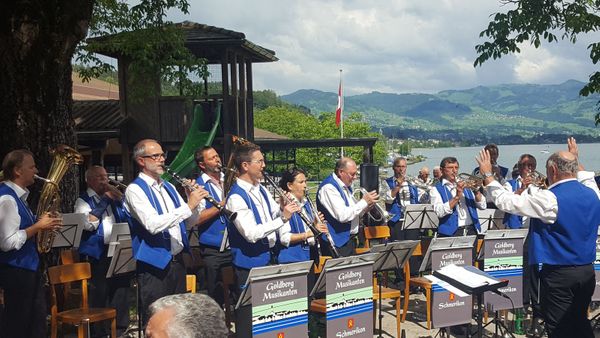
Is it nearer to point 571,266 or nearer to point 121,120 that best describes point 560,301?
point 571,266

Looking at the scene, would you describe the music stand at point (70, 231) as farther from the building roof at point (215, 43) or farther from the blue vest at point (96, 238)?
the building roof at point (215, 43)

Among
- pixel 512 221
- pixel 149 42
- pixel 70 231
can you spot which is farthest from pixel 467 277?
pixel 149 42

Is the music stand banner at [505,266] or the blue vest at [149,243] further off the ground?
the blue vest at [149,243]

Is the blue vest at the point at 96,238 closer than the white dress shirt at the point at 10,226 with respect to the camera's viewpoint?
No

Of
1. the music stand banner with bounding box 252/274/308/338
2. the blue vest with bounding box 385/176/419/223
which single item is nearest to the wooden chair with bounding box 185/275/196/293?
the music stand banner with bounding box 252/274/308/338

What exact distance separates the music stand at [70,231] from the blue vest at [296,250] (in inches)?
89.6

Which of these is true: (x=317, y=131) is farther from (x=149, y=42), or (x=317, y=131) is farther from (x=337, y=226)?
(x=337, y=226)

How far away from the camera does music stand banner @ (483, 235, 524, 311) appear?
730cm

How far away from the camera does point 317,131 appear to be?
91562 mm

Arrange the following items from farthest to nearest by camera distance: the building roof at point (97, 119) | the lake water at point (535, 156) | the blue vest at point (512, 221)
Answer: the building roof at point (97, 119) < the lake water at point (535, 156) < the blue vest at point (512, 221)

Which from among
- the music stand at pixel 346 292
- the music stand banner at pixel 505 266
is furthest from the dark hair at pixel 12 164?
the music stand banner at pixel 505 266

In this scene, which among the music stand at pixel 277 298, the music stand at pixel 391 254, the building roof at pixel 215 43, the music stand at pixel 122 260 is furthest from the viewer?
the building roof at pixel 215 43

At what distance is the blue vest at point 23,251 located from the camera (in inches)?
230

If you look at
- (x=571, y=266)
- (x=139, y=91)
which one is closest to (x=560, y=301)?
(x=571, y=266)
